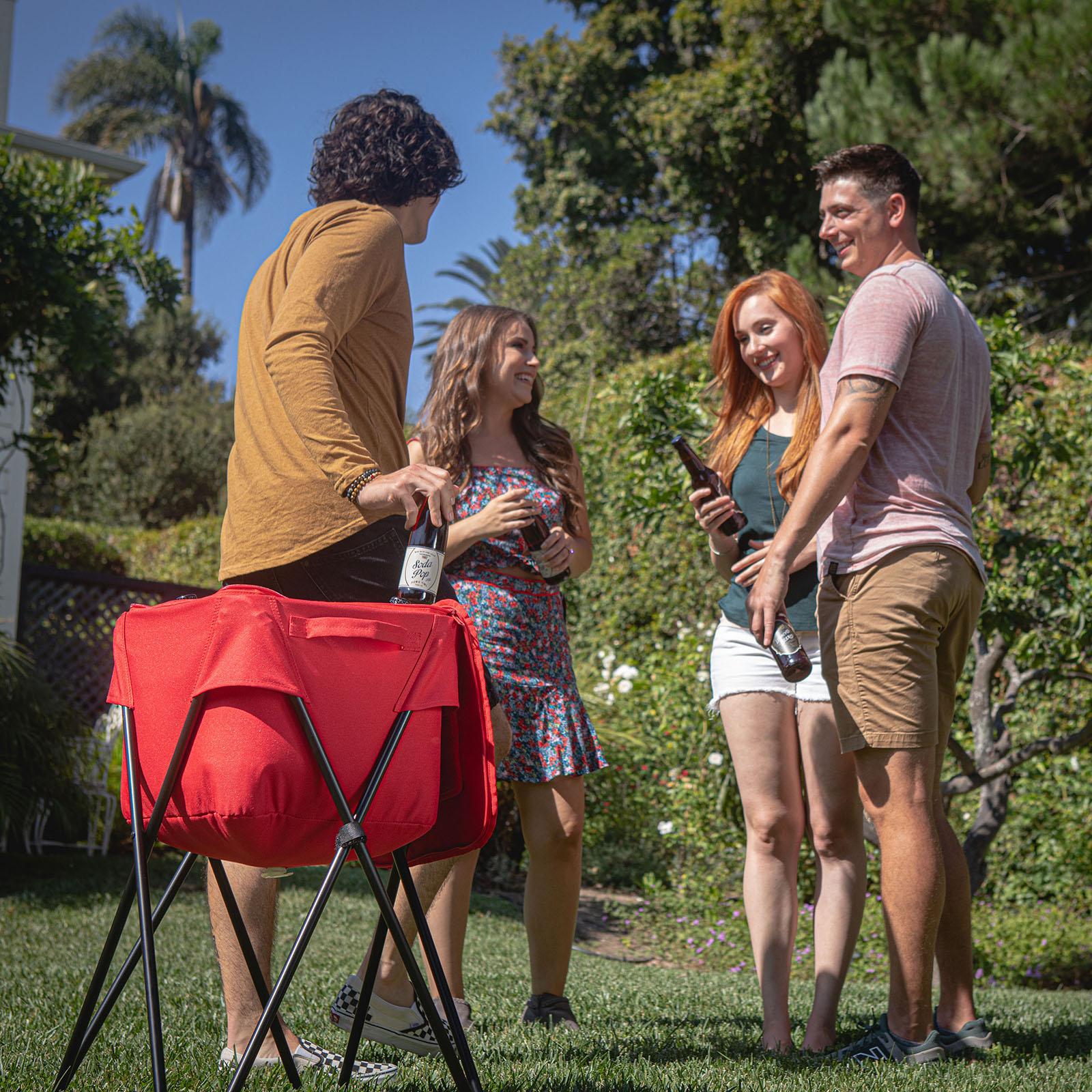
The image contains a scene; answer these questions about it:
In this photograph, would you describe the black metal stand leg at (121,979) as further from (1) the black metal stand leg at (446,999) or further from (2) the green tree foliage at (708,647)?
(2) the green tree foliage at (708,647)

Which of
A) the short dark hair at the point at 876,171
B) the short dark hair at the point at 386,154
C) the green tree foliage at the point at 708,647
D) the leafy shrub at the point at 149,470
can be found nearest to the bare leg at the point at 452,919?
the short dark hair at the point at 386,154

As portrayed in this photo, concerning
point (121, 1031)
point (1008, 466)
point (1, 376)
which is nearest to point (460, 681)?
point (121, 1031)

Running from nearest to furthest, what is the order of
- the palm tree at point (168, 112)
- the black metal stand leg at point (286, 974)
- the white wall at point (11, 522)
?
1. the black metal stand leg at point (286, 974)
2. the white wall at point (11, 522)
3. the palm tree at point (168, 112)

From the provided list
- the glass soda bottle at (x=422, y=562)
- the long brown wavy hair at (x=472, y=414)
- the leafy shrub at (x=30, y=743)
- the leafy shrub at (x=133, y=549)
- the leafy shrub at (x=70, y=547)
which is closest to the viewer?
the glass soda bottle at (x=422, y=562)

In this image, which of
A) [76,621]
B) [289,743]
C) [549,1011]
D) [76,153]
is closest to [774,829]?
[549,1011]

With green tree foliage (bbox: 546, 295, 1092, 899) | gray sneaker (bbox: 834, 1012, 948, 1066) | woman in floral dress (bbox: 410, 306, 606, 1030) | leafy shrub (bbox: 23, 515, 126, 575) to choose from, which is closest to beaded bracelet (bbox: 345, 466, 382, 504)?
woman in floral dress (bbox: 410, 306, 606, 1030)

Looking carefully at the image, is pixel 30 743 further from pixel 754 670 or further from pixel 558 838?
pixel 754 670

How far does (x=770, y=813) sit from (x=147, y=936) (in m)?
1.61

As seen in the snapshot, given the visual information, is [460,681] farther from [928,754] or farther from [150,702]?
[928,754]

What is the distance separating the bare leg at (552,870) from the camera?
2902mm

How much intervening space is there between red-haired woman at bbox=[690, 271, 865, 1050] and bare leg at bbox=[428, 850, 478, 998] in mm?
715

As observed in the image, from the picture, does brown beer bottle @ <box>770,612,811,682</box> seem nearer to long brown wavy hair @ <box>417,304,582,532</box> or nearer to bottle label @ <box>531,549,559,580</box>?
bottle label @ <box>531,549,559,580</box>

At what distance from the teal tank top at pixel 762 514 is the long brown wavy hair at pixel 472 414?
1.64 feet

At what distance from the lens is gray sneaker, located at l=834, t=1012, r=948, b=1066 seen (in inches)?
93.0
